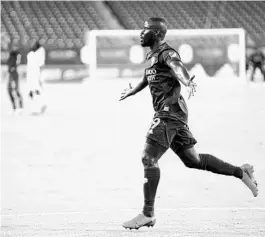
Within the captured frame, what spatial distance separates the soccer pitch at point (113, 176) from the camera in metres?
6.12

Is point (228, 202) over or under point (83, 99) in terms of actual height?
under

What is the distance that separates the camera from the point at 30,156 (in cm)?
1168

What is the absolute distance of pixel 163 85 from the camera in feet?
19.1

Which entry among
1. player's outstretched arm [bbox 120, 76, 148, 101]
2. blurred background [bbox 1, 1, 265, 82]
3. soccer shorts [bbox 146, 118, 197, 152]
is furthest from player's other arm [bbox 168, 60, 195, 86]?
blurred background [bbox 1, 1, 265, 82]

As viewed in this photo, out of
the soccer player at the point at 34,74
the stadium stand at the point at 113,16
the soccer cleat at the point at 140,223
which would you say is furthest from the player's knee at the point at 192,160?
the stadium stand at the point at 113,16

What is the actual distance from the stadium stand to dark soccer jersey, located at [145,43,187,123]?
103 feet

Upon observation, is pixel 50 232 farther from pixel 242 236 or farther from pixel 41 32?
pixel 41 32

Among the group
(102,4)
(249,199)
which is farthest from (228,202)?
(102,4)

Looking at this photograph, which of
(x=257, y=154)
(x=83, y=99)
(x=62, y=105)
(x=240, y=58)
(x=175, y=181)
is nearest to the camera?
(x=175, y=181)

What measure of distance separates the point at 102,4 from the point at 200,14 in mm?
5323

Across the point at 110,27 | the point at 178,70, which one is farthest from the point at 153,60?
the point at 110,27

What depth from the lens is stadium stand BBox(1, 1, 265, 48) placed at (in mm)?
38031

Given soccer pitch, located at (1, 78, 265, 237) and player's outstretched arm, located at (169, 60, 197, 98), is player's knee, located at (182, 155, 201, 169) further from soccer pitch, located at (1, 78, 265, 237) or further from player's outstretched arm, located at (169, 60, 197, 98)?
player's outstretched arm, located at (169, 60, 197, 98)

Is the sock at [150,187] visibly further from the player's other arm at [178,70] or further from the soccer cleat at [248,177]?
the soccer cleat at [248,177]
